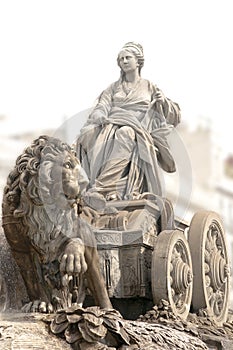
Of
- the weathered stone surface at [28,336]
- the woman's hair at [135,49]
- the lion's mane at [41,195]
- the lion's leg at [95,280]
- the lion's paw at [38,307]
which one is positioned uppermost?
the woman's hair at [135,49]

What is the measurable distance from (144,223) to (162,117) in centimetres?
145

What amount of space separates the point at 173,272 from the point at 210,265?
3.18ft

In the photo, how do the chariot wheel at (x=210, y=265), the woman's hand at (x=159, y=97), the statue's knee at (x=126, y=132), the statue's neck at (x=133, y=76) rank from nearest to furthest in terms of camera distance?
1. the chariot wheel at (x=210, y=265)
2. the statue's knee at (x=126, y=132)
3. the woman's hand at (x=159, y=97)
4. the statue's neck at (x=133, y=76)

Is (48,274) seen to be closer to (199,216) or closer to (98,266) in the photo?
(98,266)

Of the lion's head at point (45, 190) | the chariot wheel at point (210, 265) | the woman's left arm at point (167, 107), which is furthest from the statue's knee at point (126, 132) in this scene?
the lion's head at point (45, 190)

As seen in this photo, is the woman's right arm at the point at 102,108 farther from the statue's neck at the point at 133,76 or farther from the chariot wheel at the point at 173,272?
the chariot wheel at the point at 173,272

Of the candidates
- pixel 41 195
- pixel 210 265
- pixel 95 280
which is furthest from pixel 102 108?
pixel 41 195

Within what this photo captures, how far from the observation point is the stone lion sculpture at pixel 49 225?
28.0 feet

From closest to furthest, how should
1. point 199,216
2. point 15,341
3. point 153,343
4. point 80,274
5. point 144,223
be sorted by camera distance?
point 15,341 < point 153,343 < point 80,274 < point 144,223 < point 199,216

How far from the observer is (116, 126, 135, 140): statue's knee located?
10797 millimetres

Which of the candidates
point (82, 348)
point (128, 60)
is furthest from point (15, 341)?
point (128, 60)

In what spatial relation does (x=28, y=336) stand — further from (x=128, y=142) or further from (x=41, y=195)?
(x=128, y=142)

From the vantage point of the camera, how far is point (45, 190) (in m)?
8.53

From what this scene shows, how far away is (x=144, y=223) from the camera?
9.99 meters
